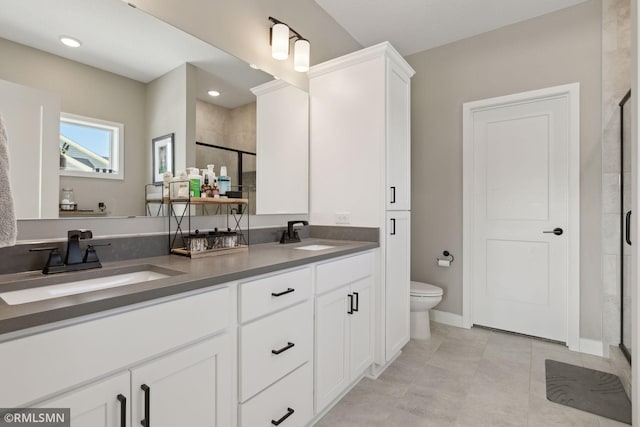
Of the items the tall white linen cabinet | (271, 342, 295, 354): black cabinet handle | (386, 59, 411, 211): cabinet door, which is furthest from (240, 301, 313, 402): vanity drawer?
(386, 59, 411, 211): cabinet door

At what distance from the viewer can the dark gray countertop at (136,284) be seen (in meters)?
0.70

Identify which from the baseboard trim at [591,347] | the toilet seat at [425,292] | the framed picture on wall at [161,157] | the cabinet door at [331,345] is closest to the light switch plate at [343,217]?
the cabinet door at [331,345]

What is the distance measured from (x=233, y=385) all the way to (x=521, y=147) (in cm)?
287

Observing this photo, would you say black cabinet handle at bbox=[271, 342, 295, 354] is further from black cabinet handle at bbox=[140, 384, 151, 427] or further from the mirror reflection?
the mirror reflection

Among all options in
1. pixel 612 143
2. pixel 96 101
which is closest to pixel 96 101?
pixel 96 101

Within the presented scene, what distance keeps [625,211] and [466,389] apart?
1696 millimetres

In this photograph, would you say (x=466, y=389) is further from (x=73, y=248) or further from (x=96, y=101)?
(x=96, y=101)

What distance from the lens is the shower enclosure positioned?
214 centimetres

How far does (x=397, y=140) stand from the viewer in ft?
7.39

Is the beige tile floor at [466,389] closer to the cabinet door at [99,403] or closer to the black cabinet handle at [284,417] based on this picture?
the black cabinet handle at [284,417]

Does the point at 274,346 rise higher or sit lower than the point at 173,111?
lower

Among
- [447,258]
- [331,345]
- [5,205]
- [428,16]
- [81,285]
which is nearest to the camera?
[5,205]

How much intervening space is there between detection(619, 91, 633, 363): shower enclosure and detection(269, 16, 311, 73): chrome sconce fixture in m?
2.20

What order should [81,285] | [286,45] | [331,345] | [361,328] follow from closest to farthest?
[81,285]
[331,345]
[361,328]
[286,45]
